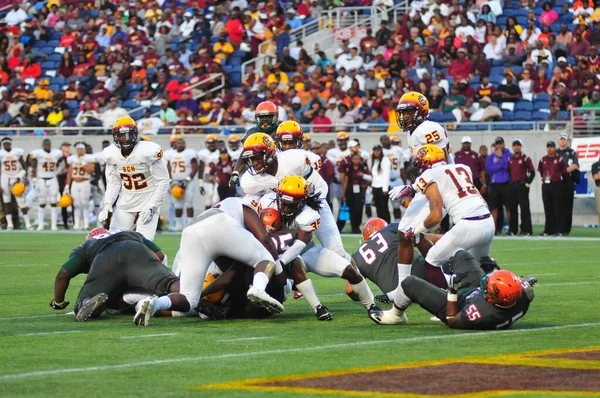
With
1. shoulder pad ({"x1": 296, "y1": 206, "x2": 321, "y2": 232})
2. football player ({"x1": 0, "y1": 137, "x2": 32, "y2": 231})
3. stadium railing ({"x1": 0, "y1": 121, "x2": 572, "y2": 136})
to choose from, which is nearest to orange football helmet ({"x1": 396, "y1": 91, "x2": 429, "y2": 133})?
shoulder pad ({"x1": 296, "y1": 206, "x2": 321, "y2": 232})

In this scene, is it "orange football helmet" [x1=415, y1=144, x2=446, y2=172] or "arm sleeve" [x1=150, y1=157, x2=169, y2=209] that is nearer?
"orange football helmet" [x1=415, y1=144, x2=446, y2=172]

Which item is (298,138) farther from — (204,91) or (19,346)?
(204,91)

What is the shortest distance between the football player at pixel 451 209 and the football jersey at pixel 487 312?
1.03m

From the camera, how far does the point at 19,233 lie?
74.2 feet

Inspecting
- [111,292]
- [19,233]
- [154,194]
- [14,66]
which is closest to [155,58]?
[14,66]

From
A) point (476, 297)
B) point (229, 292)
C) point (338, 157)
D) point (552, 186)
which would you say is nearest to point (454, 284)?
point (476, 297)

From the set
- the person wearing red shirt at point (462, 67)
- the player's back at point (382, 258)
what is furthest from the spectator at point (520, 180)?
the player's back at point (382, 258)

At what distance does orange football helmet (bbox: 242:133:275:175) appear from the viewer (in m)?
9.45

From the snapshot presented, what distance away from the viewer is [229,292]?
353 inches

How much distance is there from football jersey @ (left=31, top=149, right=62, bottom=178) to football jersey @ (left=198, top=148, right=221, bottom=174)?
300cm

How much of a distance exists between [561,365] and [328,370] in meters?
1.32

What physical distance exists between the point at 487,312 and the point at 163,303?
7.53 ft

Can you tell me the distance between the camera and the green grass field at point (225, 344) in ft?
20.0

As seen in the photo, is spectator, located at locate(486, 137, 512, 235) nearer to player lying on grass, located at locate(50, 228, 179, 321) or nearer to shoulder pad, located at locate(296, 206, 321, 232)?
shoulder pad, located at locate(296, 206, 321, 232)
